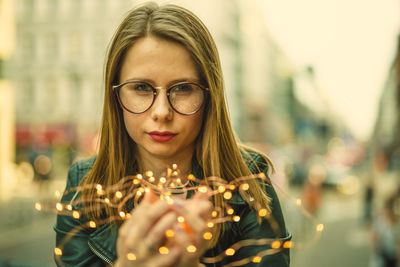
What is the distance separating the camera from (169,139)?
106 cm

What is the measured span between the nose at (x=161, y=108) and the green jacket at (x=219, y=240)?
0.26 meters

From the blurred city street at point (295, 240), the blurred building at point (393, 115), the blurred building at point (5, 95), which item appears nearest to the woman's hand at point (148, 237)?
the blurred city street at point (295, 240)

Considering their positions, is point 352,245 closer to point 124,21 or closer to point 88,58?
point 124,21

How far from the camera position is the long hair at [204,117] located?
3.51ft

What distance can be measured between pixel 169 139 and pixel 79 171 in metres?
0.50

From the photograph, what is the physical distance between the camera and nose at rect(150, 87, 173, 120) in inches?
39.7

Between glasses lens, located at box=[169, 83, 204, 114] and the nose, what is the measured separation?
0.02 metres

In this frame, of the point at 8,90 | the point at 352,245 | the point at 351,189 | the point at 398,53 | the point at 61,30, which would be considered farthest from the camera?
the point at 61,30

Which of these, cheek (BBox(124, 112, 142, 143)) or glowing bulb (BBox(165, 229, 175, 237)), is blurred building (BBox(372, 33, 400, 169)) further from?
glowing bulb (BBox(165, 229, 175, 237))

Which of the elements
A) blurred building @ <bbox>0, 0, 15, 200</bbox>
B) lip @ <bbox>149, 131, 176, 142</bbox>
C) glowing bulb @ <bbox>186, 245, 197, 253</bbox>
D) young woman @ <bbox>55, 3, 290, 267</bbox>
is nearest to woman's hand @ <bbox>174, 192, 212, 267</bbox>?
glowing bulb @ <bbox>186, 245, 197, 253</bbox>

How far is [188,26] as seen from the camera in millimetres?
1092

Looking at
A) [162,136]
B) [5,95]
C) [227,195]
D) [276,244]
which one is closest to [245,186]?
[227,195]

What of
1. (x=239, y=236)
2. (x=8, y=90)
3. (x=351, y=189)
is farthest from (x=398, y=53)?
(x=8, y=90)

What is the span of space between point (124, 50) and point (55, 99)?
929 inches
